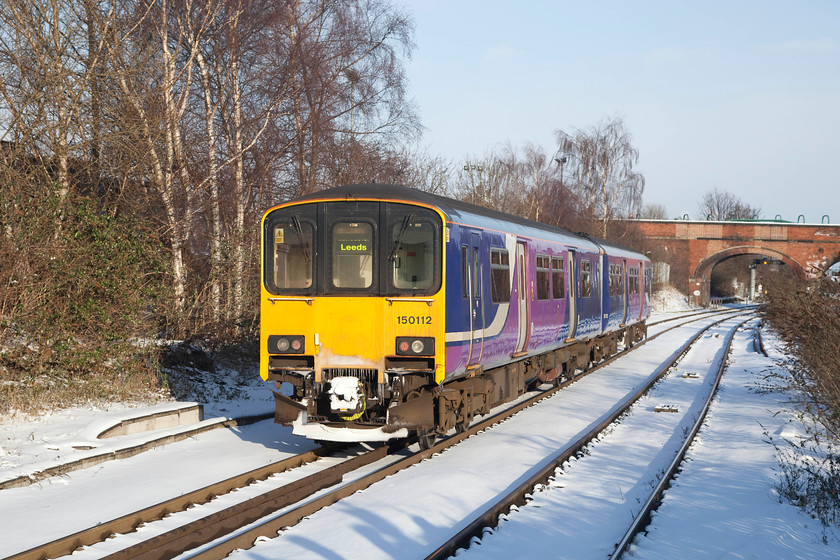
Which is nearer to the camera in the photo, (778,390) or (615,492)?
(615,492)

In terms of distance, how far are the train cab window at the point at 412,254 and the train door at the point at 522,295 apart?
10.2 ft

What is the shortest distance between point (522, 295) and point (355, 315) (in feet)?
12.5

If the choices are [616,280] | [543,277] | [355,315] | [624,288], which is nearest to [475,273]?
[355,315]

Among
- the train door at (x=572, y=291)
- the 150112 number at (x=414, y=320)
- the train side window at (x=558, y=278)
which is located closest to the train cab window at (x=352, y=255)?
the 150112 number at (x=414, y=320)

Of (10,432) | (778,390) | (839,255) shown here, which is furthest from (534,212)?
(10,432)

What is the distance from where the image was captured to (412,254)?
9.47 metres

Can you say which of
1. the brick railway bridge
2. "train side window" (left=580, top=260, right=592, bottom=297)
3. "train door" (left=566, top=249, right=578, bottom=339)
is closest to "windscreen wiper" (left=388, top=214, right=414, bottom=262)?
"train door" (left=566, top=249, right=578, bottom=339)

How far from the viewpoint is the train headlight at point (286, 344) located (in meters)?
9.55

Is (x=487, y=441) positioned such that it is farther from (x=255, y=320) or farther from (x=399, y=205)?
(x=255, y=320)

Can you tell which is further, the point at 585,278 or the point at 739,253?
the point at 739,253

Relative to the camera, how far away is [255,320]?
16.7 meters

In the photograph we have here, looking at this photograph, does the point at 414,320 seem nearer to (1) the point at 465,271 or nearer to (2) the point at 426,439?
(1) the point at 465,271

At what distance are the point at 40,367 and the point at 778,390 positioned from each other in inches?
492

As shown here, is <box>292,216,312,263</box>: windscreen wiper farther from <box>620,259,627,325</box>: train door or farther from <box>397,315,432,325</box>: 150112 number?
<box>620,259,627,325</box>: train door
